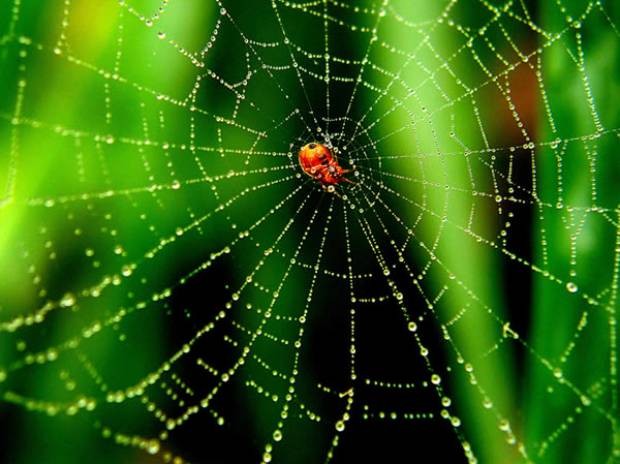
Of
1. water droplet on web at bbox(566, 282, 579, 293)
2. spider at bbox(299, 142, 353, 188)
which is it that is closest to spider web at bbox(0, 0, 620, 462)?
water droplet on web at bbox(566, 282, 579, 293)

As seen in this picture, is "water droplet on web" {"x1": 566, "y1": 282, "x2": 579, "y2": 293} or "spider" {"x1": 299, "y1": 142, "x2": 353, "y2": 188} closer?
"water droplet on web" {"x1": 566, "y1": 282, "x2": 579, "y2": 293}

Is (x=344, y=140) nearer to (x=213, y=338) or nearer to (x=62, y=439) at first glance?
(x=213, y=338)

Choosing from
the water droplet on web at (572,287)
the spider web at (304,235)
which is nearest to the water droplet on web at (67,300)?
the spider web at (304,235)

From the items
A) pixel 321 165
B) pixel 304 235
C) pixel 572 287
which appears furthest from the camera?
pixel 321 165

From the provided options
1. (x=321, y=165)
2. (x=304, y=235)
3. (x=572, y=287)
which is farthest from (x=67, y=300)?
(x=572, y=287)

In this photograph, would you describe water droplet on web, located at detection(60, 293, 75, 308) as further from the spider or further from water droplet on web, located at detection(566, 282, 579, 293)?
water droplet on web, located at detection(566, 282, 579, 293)

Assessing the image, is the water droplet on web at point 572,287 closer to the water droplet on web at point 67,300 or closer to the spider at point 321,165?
the spider at point 321,165

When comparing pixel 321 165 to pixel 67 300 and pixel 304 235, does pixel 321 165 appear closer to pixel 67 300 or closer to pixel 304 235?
pixel 304 235

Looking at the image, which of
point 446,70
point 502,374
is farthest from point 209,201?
point 502,374
